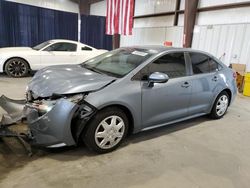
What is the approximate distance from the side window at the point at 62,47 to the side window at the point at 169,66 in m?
4.97

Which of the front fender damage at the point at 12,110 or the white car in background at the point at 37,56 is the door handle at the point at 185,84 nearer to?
the front fender damage at the point at 12,110

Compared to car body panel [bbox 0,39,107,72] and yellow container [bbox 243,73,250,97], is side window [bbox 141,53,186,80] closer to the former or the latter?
yellow container [bbox 243,73,250,97]

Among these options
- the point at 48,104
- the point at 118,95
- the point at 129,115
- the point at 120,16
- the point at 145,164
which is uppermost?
the point at 120,16

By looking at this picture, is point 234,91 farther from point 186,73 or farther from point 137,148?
point 137,148

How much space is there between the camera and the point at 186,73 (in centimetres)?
349

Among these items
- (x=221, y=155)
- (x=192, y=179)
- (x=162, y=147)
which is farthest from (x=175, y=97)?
(x=192, y=179)

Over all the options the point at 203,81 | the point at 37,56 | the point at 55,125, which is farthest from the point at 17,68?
the point at 203,81

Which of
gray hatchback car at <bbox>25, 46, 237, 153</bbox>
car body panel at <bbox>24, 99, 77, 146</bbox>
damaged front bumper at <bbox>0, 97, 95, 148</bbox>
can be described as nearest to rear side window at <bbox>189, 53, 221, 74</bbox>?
gray hatchback car at <bbox>25, 46, 237, 153</bbox>

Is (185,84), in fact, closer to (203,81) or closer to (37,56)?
(203,81)

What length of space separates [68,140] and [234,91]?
129 inches

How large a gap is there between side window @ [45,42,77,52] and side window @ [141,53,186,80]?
4974mm

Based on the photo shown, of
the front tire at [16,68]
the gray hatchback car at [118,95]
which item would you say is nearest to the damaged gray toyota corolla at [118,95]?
the gray hatchback car at [118,95]

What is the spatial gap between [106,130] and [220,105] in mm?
2412

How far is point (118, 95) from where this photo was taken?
2.74 meters
